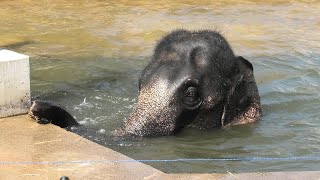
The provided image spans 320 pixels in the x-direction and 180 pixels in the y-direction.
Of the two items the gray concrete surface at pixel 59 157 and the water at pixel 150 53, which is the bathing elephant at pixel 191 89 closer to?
the water at pixel 150 53

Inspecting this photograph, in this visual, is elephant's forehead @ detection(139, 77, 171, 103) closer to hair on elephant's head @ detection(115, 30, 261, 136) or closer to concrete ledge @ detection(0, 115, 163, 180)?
hair on elephant's head @ detection(115, 30, 261, 136)

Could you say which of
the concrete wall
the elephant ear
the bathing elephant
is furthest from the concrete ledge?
the elephant ear

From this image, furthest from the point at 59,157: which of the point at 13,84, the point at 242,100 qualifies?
the point at 242,100

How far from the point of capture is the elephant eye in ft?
18.9

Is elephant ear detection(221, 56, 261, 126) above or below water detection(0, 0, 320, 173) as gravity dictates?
above

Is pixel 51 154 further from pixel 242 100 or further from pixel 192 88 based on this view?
pixel 242 100

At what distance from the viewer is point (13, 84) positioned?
566 centimetres

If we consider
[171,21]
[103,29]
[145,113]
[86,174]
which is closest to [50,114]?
[145,113]

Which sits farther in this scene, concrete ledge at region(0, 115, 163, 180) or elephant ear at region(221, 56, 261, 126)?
elephant ear at region(221, 56, 261, 126)

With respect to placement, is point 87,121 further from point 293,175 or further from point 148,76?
point 293,175

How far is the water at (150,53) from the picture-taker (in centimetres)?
574

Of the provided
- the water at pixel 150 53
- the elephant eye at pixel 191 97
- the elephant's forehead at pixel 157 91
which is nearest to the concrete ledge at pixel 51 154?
the water at pixel 150 53

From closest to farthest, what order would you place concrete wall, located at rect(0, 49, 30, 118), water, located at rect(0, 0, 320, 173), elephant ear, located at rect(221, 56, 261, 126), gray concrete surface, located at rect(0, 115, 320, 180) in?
gray concrete surface, located at rect(0, 115, 320, 180) → concrete wall, located at rect(0, 49, 30, 118) → water, located at rect(0, 0, 320, 173) → elephant ear, located at rect(221, 56, 261, 126)

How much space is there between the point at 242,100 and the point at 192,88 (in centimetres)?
92
